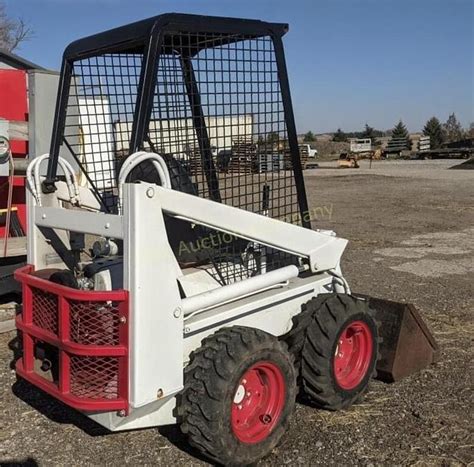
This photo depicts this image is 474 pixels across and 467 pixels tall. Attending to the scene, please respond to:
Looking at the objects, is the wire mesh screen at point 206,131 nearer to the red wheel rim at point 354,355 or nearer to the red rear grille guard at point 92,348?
the red wheel rim at point 354,355

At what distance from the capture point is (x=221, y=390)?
310 cm

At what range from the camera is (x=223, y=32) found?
11.8 feet

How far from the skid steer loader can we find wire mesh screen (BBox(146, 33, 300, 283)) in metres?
0.01

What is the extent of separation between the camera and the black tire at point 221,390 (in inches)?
122

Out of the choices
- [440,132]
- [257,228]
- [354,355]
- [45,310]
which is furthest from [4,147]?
[440,132]

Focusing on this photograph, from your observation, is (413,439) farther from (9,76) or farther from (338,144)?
(338,144)

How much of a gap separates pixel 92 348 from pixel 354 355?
6.27 ft

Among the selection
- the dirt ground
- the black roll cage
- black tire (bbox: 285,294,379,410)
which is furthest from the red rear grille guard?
black tire (bbox: 285,294,379,410)

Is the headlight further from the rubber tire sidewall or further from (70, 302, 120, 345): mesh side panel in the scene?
the rubber tire sidewall

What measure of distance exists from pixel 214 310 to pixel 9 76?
12.4ft

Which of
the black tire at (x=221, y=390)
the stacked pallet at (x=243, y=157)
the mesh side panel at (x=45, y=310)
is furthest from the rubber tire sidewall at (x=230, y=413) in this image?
the stacked pallet at (x=243, y=157)

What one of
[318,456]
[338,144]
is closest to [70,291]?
[318,456]

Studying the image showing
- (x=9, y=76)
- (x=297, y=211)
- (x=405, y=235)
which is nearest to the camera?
(x=297, y=211)

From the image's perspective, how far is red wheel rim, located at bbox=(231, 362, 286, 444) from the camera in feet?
11.0
